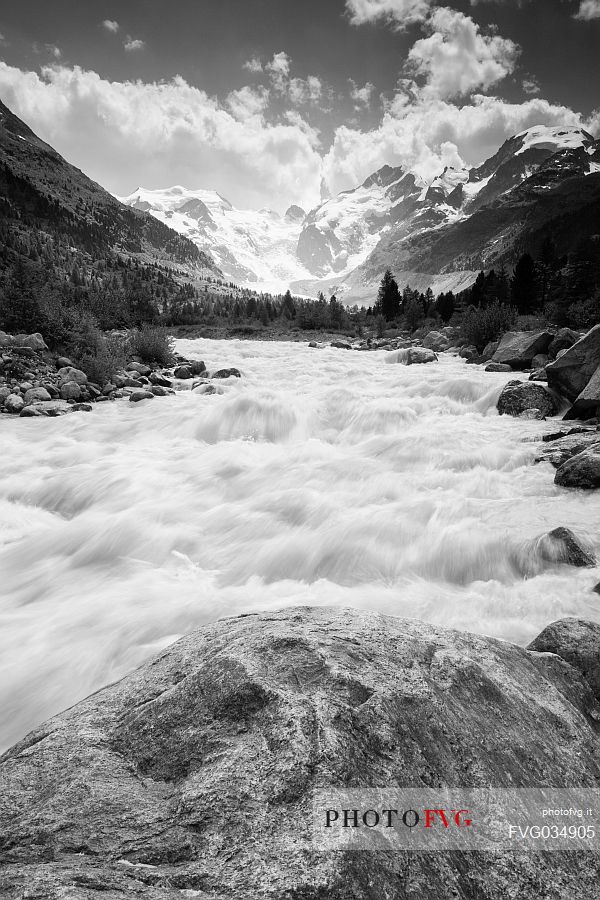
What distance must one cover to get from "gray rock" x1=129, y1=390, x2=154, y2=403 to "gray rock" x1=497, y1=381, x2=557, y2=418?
10287 mm

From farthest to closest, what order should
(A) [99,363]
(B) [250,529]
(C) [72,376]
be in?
1. (A) [99,363]
2. (C) [72,376]
3. (B) [250,529]

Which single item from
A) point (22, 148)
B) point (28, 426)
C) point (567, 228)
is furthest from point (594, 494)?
point (22, 148)

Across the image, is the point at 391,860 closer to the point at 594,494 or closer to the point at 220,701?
the point at 220,701

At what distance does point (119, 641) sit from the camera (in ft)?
13.0

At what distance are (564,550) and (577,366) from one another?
23.7 ft

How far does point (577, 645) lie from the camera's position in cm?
256

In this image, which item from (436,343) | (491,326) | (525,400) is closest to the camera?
(525,400)

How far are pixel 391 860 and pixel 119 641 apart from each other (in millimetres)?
3466

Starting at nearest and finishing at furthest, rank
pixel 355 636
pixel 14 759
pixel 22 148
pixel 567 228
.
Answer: pixel 14 759
pixel 355 636
pixel 567 228
pixel 22 148

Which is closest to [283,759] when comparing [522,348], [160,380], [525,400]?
[525,400]

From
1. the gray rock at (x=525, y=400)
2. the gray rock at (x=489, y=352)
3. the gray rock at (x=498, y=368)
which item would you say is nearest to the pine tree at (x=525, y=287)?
the gray rock at (x=489, y=352)

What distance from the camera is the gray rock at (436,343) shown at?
84.8ft

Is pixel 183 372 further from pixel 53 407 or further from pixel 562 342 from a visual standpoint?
pixel 562 342

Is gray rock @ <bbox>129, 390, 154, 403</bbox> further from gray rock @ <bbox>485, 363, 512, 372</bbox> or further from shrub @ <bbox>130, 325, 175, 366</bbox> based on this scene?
gray rock @ <bbox>485, 363, 512, 372</bbox>
